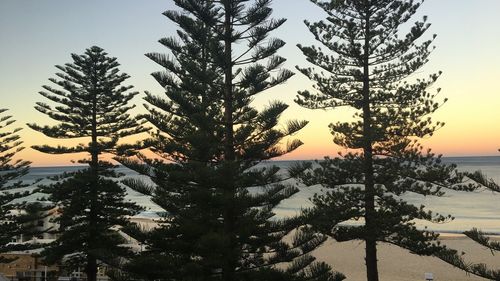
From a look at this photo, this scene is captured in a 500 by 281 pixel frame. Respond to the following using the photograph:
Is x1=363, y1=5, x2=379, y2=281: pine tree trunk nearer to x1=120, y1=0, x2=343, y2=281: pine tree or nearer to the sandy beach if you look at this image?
x1=120, y1=0, x2=343, y2=281: pine tree

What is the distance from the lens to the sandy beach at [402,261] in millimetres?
17891

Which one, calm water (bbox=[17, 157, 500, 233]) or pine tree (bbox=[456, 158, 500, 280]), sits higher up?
pine tree (bbox=[456, 158, 500, 280])

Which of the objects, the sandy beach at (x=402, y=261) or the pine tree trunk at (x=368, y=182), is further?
the sandy beach at (x=402, y=261)

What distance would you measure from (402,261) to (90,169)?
1442 cm

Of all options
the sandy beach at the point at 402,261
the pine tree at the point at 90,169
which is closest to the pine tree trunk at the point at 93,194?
the pine tree at the point at 90,169

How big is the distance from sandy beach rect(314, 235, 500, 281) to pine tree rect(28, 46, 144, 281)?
9214mm

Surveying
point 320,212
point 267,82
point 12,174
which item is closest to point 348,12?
point 267,82

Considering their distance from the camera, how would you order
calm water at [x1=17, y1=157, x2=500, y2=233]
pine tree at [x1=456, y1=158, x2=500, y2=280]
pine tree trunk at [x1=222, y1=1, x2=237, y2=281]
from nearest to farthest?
pine tree at [x1=456, y1=158, x2=500, y2=280]
pine tree trunk at [x1=222, y1=1, x2=237, y2=281]
calm water at [x1=17, y1=157, x2=500, y2=233]

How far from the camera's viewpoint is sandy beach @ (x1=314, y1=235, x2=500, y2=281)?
17.9 m

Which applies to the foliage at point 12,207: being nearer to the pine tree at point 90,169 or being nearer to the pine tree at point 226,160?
the pine tree at point 90,169

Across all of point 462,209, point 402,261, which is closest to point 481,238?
point 402,261

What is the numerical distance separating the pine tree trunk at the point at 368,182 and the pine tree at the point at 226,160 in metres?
2.90

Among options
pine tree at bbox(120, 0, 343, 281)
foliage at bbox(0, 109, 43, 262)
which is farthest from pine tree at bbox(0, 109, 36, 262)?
pine tree at bbox(120, 0, 343, 281)

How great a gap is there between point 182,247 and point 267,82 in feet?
12.4
